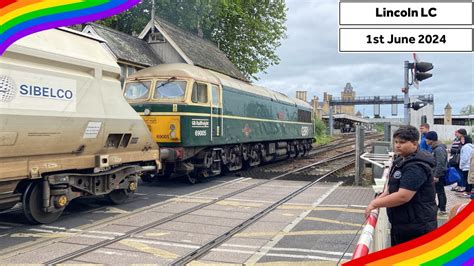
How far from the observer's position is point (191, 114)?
→ 1219 centimetres

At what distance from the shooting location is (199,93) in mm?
12773

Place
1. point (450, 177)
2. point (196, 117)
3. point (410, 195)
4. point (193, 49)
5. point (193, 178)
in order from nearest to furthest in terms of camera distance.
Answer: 1. point (410, 195)
2. point (450, 177)
3. point (196, 117)
4. point (193, 178)
5. point (193, 49)

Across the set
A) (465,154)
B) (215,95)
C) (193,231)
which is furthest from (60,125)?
(465,154)

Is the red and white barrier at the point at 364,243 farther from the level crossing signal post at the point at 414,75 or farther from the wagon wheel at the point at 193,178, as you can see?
the wagon wheel at the point at 193,178

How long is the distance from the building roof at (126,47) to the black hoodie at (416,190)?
59.4 ft

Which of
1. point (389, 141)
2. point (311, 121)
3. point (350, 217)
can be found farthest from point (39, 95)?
point (311, 121)

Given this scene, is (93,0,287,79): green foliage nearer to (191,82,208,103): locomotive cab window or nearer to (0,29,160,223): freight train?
(191,82,208,103): locomotive cab window

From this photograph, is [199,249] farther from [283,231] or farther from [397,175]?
[397,175]

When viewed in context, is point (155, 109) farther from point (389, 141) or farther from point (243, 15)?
point (243, 15)

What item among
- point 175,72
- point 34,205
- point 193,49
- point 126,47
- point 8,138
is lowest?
point 34,205

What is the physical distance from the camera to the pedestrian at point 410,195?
388 centimetres

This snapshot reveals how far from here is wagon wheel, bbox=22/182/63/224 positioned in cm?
760

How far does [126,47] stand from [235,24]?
13226mm

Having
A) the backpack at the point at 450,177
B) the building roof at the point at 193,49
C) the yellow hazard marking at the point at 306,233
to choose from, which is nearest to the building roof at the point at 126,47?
the building roof at the point at 193,49
